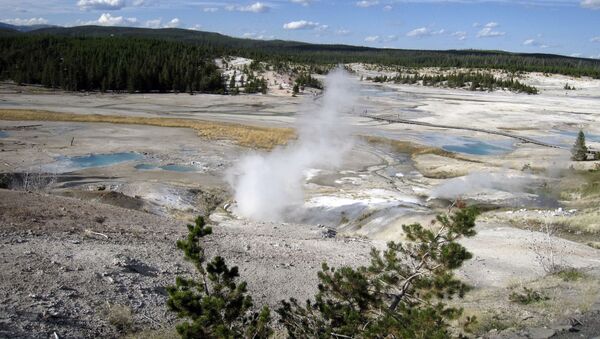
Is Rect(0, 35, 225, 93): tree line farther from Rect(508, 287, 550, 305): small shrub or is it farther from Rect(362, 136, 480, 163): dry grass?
Rect(508, 287, 550, 305): small shrub

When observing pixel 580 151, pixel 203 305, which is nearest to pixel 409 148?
pixel 580 151

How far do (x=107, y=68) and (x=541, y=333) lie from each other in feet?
272

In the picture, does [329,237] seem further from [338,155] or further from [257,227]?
[338,155]

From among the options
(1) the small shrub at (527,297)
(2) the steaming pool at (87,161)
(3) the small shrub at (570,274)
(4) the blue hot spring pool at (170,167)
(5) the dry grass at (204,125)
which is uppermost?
(1) the small shrub at (527,297)

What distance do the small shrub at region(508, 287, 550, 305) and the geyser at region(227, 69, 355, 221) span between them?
12074mm

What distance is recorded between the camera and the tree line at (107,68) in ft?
266

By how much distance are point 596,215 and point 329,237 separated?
1104cm

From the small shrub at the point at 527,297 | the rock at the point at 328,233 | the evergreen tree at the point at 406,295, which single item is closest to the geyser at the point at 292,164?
the rock at the point at 328,233

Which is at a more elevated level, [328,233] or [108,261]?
[108,261]

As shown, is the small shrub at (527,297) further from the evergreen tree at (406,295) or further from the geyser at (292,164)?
the geyser at (292,164)

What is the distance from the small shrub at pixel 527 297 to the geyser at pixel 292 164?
39.6 feet

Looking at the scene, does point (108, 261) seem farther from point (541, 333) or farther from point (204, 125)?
point (204, 125)

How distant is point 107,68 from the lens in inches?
3287

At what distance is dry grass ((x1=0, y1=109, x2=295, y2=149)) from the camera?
1710 inches
